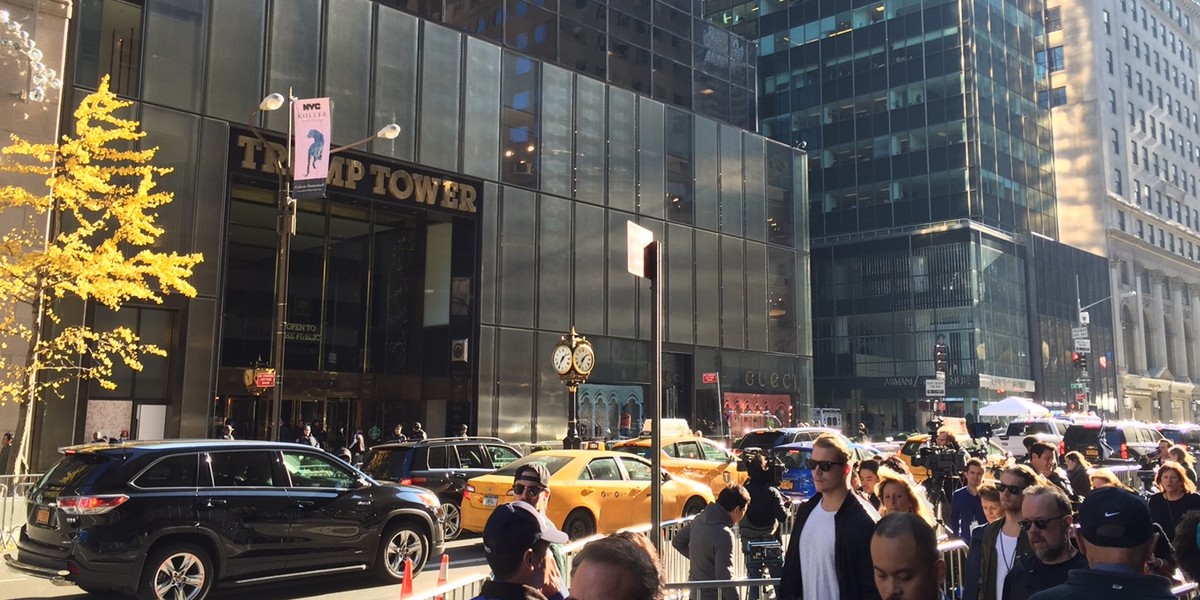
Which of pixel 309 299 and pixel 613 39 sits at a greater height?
pixel 613 39

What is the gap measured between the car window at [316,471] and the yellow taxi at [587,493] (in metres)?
2.97

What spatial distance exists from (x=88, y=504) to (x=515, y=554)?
7482 millimetres

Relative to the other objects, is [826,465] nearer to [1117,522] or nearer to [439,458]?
[1117,522]

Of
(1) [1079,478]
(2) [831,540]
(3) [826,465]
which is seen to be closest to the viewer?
(2) [831,540]

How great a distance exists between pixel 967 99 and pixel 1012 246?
11156 mm

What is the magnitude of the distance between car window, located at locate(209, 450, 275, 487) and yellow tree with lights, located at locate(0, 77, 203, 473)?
9748 mm

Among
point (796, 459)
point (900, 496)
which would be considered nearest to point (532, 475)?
point (900, 496)

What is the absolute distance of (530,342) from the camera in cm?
3156

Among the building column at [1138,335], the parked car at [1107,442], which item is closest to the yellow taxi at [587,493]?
the parked car at [1107,442]

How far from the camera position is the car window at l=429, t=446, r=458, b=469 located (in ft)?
53.8

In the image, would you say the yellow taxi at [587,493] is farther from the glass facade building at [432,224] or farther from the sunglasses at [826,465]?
the glass facade building at [432,224]

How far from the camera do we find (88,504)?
9.42 m

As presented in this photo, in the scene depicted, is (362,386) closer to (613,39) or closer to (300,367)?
(300,367)

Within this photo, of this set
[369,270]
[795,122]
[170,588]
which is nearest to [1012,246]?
[795,122]
